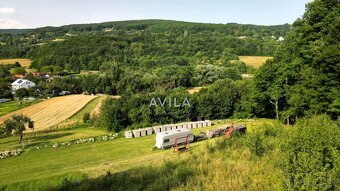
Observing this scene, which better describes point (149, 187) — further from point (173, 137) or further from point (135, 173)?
point (173, 137)

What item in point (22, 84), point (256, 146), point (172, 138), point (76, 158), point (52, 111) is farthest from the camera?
point (22, 84)

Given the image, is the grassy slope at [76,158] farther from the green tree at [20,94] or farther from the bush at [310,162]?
the green tree at [20,94]

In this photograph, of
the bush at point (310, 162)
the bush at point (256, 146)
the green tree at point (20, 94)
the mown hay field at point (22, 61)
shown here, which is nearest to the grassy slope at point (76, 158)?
the bush at point (256, 146)

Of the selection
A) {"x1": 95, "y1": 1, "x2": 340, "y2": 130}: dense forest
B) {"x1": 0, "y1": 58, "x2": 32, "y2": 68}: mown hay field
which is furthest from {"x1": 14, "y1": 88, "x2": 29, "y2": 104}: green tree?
{"x1": 0, "y1": 58, "x2": 32, "y2": 68}: mown hay field

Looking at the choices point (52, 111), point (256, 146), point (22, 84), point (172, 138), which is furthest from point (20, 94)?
point (256, 146)

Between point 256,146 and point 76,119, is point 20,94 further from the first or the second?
point 256,146

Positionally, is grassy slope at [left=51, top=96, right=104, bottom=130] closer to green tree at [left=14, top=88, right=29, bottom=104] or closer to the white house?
green tree at [left=14, top=88, right=29, bottom=104]

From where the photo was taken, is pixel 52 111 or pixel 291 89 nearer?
pixel 291 89

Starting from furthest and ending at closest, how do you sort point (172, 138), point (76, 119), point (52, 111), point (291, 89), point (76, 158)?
point (52, 111) < point (76, 119) < point (291, 89) < point (76, 158) < point (172, 138)
